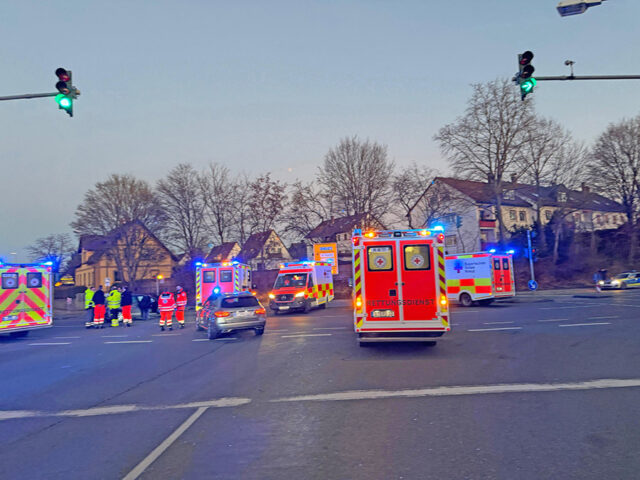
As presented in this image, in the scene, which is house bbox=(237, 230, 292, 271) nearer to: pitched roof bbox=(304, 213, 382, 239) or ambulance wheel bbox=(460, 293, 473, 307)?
pitched roof bbox=(304, 213, 382, 239)

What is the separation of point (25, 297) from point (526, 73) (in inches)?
731

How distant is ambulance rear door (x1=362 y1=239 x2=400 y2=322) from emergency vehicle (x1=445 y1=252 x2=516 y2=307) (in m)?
14.0

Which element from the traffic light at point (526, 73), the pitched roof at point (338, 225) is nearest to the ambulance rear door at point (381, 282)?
the traffic light at point (526, 73)

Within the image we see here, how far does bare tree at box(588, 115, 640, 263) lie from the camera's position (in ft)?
136

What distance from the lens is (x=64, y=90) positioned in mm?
11023

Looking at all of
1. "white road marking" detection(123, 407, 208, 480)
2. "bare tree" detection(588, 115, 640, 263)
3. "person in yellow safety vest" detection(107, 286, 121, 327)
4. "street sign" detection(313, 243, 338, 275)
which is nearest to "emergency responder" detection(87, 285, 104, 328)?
"person in yellow safety vest" detection(107, 286, 121, 327)

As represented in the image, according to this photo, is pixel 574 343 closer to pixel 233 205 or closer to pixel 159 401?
pixel 159 401

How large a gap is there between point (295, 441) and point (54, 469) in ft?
7.97

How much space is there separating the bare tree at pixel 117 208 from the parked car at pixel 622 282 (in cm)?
3750

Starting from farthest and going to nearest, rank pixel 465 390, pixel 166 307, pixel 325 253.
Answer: pixel 325 253, pixel 166 307, pixel 465 390

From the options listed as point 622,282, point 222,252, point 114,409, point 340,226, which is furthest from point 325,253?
point 114,409

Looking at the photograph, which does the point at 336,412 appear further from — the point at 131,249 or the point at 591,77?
the point at 131,249

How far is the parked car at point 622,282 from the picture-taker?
34.9m

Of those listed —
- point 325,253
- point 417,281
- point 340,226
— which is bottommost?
point 417,281
